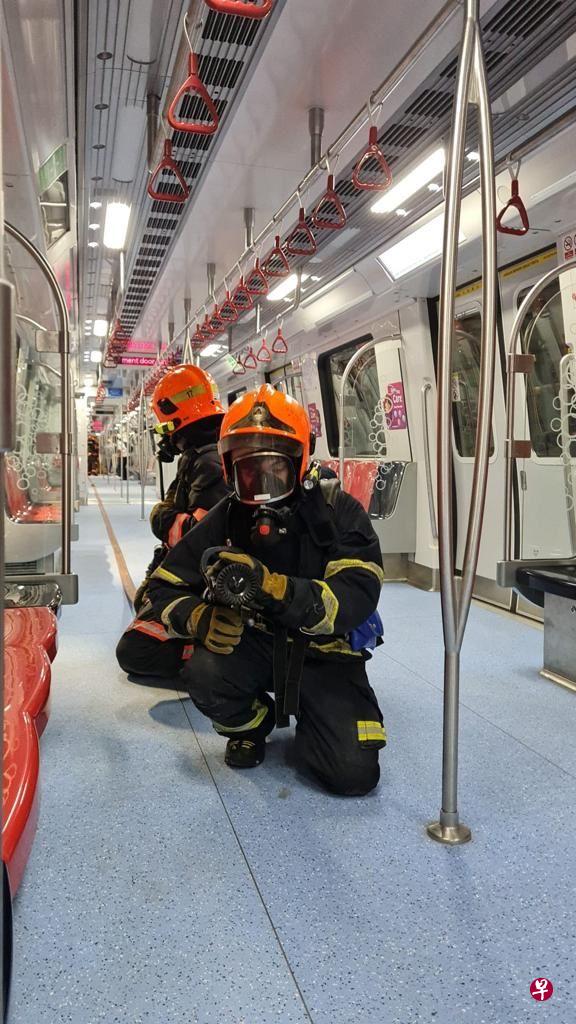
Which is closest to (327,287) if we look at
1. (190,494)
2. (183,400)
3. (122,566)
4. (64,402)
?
(122,566)

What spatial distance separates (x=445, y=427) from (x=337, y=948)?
141cm

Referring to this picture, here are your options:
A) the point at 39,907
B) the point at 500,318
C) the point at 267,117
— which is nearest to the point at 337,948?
the point at 39,907

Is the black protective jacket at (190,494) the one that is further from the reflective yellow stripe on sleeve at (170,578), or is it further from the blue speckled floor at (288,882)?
the blue speckled floor at (288,882)

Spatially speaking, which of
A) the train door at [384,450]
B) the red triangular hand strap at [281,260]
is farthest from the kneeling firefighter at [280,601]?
the train door at [384,450]

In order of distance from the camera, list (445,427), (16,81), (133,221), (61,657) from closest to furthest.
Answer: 1. (445,427)
2. (16,81)
3. (61,657)
4. (133,221)

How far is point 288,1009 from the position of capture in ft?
A: 5.46

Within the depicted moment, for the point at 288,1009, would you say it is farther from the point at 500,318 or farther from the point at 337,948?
the point at 500,318

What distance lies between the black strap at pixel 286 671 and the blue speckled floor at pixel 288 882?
11.0 inches

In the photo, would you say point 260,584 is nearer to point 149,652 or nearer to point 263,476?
point 263,476

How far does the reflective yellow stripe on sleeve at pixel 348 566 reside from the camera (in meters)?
2.87

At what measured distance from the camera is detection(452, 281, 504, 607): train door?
6188 mm

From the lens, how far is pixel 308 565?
3020mm

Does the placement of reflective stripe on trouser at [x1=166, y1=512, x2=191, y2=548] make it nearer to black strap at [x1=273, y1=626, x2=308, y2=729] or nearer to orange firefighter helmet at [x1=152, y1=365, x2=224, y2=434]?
orange firefighter helmet at [x1=152, y1=365, x2=224, y2=434]

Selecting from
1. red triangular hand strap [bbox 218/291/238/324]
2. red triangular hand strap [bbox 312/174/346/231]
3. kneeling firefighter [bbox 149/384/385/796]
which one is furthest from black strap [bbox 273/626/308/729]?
red triangular hand strap [bbox 218/291/238/324]
